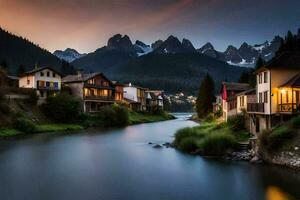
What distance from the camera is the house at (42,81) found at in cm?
8188

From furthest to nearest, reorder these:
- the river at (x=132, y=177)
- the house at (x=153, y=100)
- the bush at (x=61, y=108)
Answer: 1. the house at (x=153, y=100)
2. the bush at (x=61, y=108)
3. the river at (x=132, y=177)

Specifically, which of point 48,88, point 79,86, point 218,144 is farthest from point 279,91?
point 79,86

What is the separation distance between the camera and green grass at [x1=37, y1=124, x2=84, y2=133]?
66.2 m

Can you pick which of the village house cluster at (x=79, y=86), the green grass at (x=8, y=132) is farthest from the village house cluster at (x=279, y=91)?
the village house cluster at (x=79, y=86)

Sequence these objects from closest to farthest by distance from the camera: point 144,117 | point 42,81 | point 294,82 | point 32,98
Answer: point 294,82 → point 32,98 → point 42,81 → point 144,117

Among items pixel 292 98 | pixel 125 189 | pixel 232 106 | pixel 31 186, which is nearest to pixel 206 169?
pixel 125 189

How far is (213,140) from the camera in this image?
35656 millimetres

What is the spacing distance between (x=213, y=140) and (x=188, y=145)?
14.3 ft

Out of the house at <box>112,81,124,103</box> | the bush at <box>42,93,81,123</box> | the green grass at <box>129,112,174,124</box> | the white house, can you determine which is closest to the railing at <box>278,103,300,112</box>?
the bush at <box>42,93,81,123</box>

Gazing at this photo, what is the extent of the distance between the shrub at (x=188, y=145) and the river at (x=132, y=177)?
1.03 m

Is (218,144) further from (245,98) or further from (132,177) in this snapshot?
(245,98)

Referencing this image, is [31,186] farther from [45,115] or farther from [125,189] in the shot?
[45,115]

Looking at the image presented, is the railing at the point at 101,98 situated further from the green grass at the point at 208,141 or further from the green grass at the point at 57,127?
the green grass at the point at 208,141

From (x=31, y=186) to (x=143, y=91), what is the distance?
339 ft
